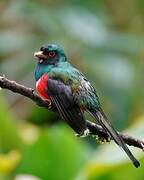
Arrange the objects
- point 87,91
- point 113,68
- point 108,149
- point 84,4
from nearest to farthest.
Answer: point 87,91 < point 108,149 < point 113,68 < point 84,4

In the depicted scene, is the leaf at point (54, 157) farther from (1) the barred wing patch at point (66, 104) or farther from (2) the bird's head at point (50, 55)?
(1) the barred wing patch at point (66, 104)

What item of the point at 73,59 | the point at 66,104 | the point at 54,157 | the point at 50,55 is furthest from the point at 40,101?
the point at 73,59

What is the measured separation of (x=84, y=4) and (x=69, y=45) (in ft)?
2.03

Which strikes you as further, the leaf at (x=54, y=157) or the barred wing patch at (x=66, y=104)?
the leaf at (x=54, y=157)

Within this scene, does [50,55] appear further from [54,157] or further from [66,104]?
[54,157]

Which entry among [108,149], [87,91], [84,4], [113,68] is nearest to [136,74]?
[113,68]

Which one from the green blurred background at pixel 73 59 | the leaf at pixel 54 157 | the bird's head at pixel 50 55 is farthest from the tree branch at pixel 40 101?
the green blurred background at pixel 73 59

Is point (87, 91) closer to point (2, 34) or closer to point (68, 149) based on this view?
point (68, 149)

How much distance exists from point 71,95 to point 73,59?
11.1ft

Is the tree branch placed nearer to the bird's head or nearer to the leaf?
the bird's head

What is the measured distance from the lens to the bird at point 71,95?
202 cm

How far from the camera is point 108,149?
12.5 ft

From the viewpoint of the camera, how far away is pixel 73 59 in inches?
217

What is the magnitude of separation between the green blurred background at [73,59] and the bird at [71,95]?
2.02 meters
